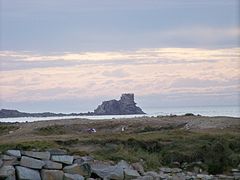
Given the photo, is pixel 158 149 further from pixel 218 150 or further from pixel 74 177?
pixel 74 177

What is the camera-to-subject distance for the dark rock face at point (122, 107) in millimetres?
54656

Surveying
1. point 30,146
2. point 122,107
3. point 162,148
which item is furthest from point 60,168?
point 122,107

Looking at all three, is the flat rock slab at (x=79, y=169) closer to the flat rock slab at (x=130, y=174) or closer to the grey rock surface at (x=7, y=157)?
the flat rock slab at (x=130, y=174)

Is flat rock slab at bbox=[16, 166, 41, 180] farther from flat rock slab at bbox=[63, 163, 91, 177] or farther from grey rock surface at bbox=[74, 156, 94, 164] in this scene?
grey rock surface at bbox=[74, 156, 94, 164]

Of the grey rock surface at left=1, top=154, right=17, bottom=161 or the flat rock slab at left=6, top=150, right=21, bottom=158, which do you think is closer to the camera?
the grey rock surface at left=1, top=154, right=17, bottom=161

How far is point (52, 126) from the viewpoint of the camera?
30.6 metres

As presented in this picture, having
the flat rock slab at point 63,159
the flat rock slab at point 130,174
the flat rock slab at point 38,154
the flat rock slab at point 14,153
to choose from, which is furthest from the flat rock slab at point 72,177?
the flat rock slab at point 14,153

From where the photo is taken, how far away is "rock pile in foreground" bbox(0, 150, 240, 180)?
17.0m

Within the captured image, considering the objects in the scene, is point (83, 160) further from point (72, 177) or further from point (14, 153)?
point (14, 153)

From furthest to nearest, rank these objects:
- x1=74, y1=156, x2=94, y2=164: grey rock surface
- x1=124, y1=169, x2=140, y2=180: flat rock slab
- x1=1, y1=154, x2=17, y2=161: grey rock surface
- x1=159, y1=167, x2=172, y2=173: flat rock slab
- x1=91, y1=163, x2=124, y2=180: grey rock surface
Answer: x1=159, y1=167, x2=172, y2=173: flat rock slab, x1=74, y1=156, x2=94, y2=164: grey rock surface, x1=124, y1=169, x2=140, y2=180: flat rock slab, x1=91, y1=163, x2=124, y2=180: grey rock surface, x1=1, y1=154, x2=17, y2=161: grey rock surface

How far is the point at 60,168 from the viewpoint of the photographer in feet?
57.6

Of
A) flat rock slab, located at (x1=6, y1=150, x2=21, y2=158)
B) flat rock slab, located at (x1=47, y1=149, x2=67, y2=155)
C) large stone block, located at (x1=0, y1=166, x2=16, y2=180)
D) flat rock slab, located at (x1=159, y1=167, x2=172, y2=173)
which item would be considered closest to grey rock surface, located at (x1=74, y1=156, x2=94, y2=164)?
flat rock slab, located at (x1=47, y1=149, x2=67, y2=155)

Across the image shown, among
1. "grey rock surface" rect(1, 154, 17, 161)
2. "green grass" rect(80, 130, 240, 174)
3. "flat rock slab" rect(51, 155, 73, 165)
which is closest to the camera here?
"grey rock surface" rect(1, 154, 17, 161)

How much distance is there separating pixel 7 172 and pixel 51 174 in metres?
1.43
